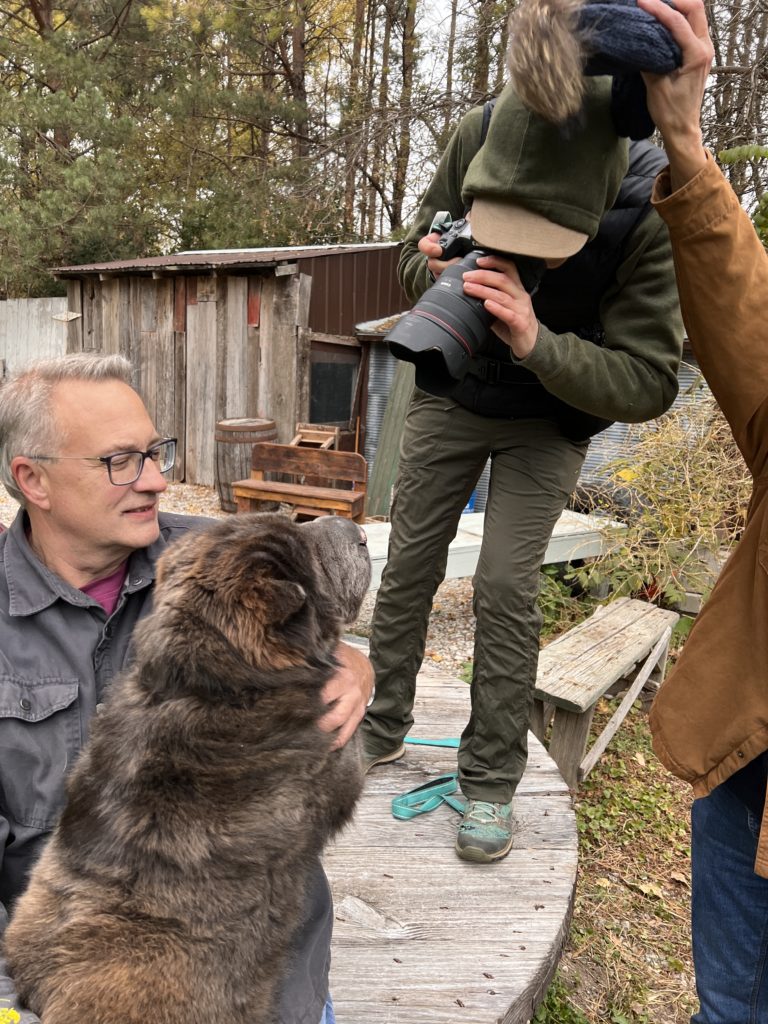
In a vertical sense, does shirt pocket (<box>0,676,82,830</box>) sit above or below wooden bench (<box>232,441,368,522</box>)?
above

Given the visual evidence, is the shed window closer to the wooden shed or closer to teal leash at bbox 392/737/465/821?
the wooden shed

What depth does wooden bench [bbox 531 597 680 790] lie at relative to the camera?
437 centimetres

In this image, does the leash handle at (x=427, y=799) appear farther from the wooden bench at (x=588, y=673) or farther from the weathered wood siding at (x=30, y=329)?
the weathered wood siding at (x=30, y=329)

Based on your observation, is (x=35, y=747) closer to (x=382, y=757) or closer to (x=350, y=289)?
(x=382, y=757)

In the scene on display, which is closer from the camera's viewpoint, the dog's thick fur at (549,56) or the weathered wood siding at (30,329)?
the dog's thick fur at (549,56)

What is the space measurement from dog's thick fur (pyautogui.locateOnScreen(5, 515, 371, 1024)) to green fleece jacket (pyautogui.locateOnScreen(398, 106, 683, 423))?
1.17 m

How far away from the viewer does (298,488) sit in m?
9.54

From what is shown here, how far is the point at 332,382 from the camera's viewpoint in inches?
500

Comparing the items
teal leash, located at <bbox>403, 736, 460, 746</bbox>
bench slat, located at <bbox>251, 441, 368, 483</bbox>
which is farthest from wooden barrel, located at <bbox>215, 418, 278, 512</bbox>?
teal leash, located at <bbox>403, 736, 460, 746</bbox>

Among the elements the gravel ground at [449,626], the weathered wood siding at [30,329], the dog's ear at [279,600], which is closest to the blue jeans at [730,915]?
the dog's ear at [279,600]

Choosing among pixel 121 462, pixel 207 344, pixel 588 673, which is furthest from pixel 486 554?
pixel 207 344

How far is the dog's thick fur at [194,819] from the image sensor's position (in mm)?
1643

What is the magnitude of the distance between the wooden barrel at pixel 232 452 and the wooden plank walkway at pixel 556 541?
13.6 ft

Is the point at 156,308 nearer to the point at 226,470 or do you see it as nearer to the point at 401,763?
the point at 226,470
